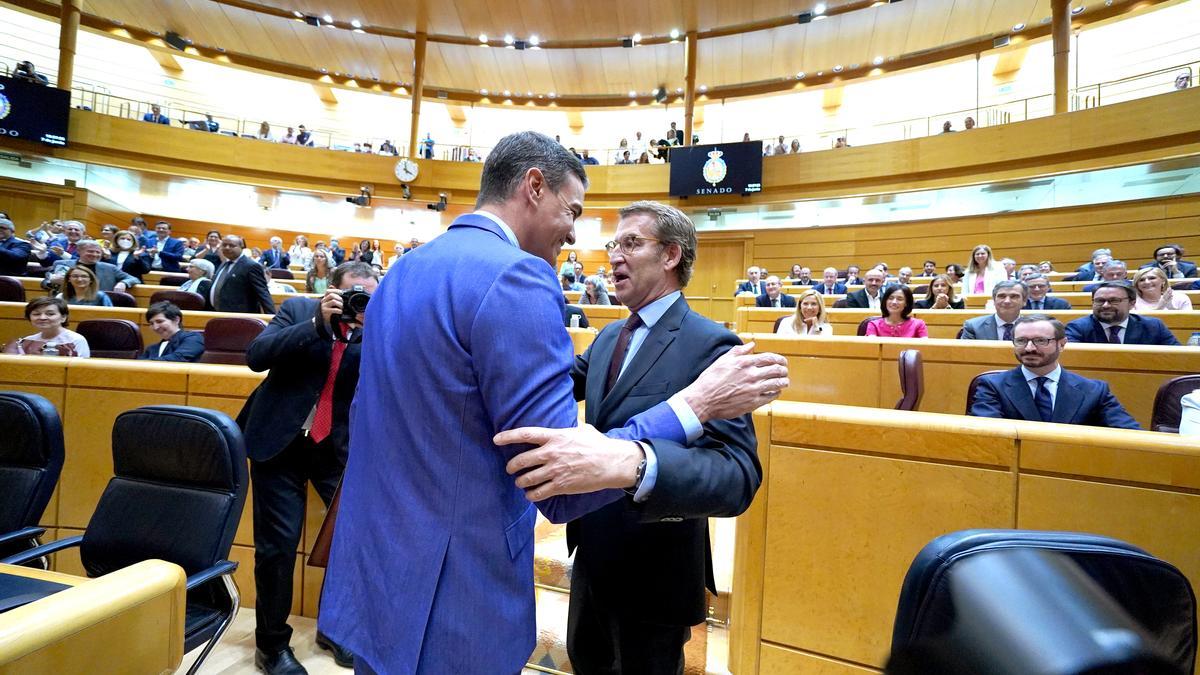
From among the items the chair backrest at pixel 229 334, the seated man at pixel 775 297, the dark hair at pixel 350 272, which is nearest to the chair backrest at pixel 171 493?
the dark hair at pixel 350 272

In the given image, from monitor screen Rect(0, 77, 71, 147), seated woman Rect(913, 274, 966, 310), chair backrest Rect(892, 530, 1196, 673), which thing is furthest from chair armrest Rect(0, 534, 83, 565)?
monitor screen Rect(0, 77, 71, 147)

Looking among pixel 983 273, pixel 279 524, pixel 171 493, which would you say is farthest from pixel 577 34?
pixel 171 493

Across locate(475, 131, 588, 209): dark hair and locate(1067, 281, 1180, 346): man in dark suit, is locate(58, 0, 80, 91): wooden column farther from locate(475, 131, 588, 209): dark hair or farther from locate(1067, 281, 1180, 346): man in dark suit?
locate(1067, 281, 1180, 346): man in dark suit

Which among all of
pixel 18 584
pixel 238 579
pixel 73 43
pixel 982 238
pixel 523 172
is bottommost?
pixel 238 579

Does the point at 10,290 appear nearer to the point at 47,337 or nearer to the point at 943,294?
the point at 47,337

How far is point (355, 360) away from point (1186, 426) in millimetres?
2906

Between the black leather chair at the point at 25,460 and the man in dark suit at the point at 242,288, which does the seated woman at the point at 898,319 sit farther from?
the man in dark suit at the point at 242,288

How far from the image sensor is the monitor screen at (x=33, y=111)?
11109mm

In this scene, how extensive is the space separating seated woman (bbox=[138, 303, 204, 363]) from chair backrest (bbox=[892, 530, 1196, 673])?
441 cm

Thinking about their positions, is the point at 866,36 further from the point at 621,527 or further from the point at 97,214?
the point at 97,214

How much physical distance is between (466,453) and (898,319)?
4.46m

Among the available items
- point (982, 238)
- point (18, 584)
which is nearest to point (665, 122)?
point (982, 238)

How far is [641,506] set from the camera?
0.82m

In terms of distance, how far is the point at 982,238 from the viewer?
10727 millimetres
